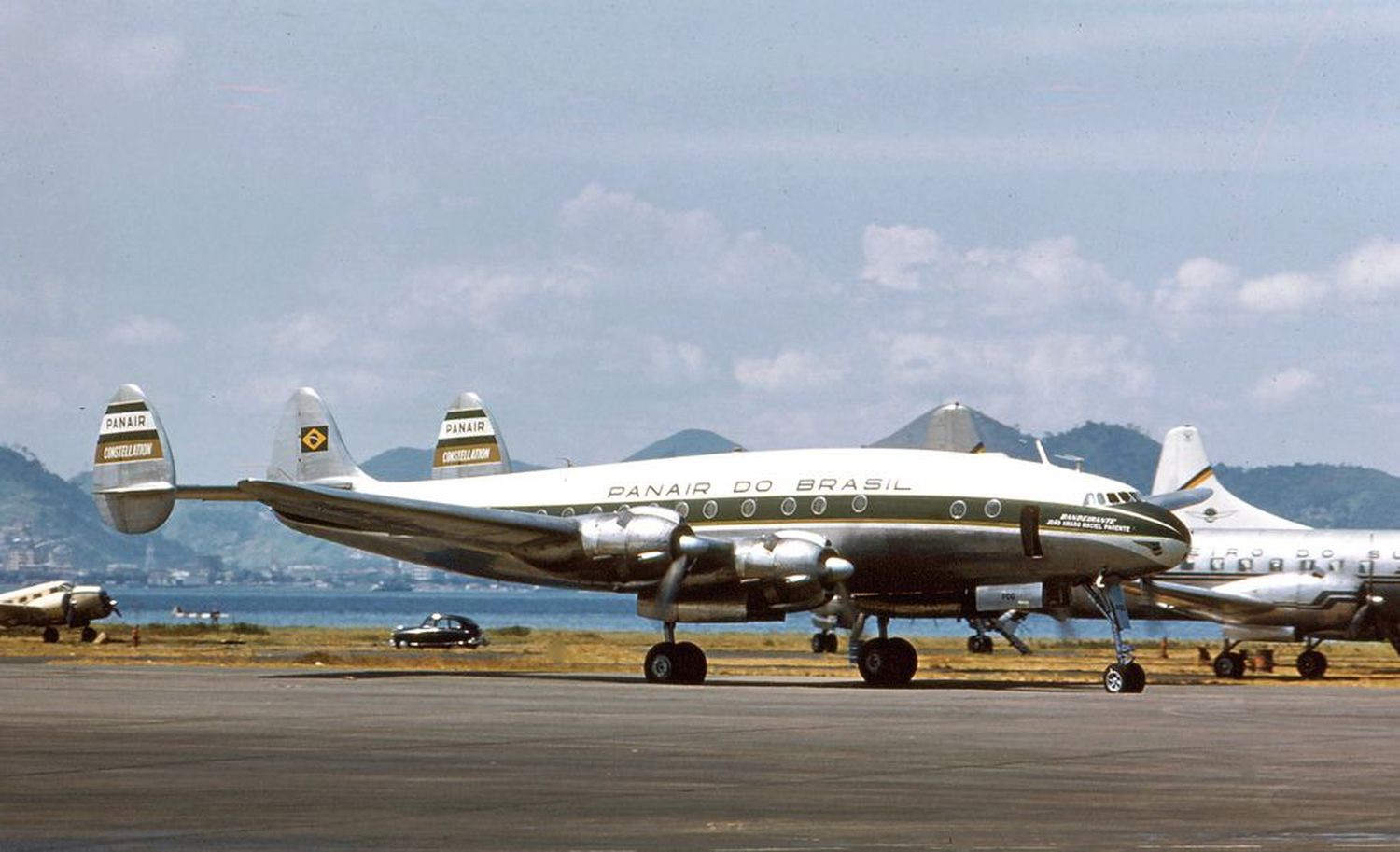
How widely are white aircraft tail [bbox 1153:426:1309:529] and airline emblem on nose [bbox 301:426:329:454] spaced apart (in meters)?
25.4

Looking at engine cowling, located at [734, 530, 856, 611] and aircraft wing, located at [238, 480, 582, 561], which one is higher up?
aircraft wing, located at [238, 480, 582, 561]

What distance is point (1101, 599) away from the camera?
3653 centimetres

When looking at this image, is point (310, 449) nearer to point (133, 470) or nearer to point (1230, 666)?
point (133, 470)

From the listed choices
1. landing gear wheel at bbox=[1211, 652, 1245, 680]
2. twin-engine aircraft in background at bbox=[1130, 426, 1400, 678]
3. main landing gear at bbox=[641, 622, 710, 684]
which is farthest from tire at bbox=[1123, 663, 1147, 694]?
landing gear wheel at bbox=[1211, 652, 1245, 680]

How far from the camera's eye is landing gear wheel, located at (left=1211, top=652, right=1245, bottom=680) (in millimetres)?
48125

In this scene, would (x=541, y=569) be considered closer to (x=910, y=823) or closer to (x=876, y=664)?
(x=876, y=664)

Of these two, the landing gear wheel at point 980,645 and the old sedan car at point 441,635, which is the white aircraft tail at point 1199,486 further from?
the old sedan car at point 441,635

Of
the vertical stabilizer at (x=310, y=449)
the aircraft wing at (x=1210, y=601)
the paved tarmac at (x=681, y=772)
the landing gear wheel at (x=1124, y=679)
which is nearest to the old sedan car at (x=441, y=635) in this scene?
the vertical stabilizer at (x=310, y=449)

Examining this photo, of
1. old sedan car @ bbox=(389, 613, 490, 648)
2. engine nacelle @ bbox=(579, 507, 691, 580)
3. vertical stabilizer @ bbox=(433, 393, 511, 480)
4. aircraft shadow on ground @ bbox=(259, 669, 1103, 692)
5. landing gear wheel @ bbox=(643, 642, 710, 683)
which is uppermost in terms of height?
vertical stabilizer @ bbox=(433, 393, 511, 480)

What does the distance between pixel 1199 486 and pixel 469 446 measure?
25.1 meters

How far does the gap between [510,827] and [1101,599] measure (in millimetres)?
23926

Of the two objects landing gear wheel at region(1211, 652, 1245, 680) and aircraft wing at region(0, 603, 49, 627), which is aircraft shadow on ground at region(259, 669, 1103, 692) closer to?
landing gear wheel at region(1211, 652, 1245, 680)

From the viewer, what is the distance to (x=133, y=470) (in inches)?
1738

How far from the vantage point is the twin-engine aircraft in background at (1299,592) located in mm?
49094
